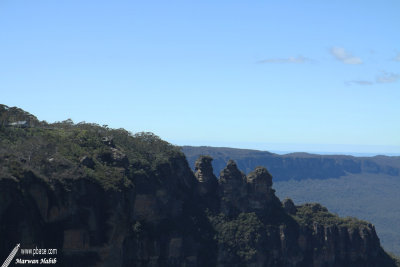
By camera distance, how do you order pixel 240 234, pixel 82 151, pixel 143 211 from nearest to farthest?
pixel 82 151
pixel 143 211
pixel 240 234

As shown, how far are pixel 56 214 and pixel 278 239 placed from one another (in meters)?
49.8

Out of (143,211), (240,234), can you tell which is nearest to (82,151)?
(143,211)

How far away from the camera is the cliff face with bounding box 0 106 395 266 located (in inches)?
3132

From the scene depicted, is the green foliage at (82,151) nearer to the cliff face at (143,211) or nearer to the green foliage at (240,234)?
the cliff face at (143,211)

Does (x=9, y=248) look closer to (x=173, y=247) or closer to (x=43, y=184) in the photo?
(x=43, y=184)

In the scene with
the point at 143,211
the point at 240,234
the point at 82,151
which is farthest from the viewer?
the point at 240,234

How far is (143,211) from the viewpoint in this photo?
107000mm

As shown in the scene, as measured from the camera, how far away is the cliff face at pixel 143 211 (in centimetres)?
7956

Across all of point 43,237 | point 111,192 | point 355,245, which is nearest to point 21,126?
point 111,192

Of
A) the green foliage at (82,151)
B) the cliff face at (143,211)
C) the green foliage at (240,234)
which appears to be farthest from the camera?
the green foliage at (240,234)

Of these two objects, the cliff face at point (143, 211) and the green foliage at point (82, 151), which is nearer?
the cliff face at point (143, 211)

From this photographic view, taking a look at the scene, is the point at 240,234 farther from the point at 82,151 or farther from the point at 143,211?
the point at 82,151

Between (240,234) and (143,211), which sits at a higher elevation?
(143,211)

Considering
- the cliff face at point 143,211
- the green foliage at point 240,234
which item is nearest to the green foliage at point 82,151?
the cliff face at point 143,211
